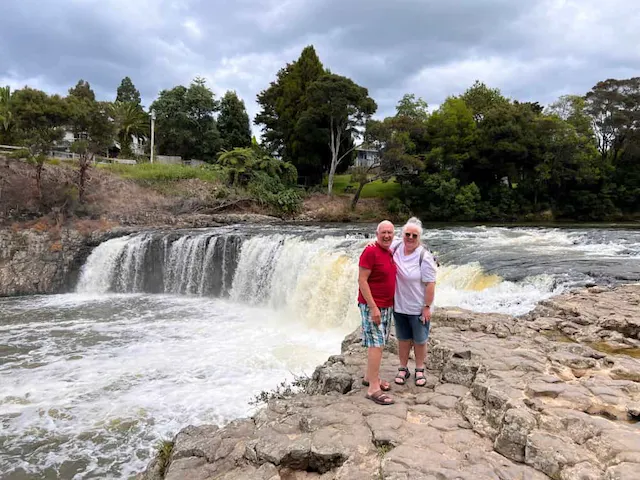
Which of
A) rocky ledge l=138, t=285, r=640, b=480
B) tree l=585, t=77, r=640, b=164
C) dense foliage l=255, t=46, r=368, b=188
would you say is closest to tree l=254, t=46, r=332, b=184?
dense foliage l=255, t=46, r=368, b=188

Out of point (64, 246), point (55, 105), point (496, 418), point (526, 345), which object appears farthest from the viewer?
point (55, 105)

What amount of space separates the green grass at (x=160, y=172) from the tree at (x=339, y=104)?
7709 mm

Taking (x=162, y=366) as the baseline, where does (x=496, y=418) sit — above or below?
above

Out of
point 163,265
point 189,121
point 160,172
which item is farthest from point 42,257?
point 189,121

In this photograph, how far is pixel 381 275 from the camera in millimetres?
4020

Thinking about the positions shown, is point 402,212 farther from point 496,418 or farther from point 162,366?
point 496,418

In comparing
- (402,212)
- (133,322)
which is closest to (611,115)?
(402,212)

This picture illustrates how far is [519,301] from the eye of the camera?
805 centimetres

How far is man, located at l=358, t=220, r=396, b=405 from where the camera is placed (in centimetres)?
392

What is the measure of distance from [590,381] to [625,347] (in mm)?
1739

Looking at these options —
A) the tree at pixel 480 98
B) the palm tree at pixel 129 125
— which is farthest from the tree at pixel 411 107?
the palm tree at pixel 129 125

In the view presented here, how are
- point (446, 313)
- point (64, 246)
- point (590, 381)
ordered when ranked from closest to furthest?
point (590, 381) → point (446, 313) → point (64, 246)

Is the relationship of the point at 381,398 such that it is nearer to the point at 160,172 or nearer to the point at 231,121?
the point at 160,172

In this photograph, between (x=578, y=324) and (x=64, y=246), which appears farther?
(x=64, y=246)
